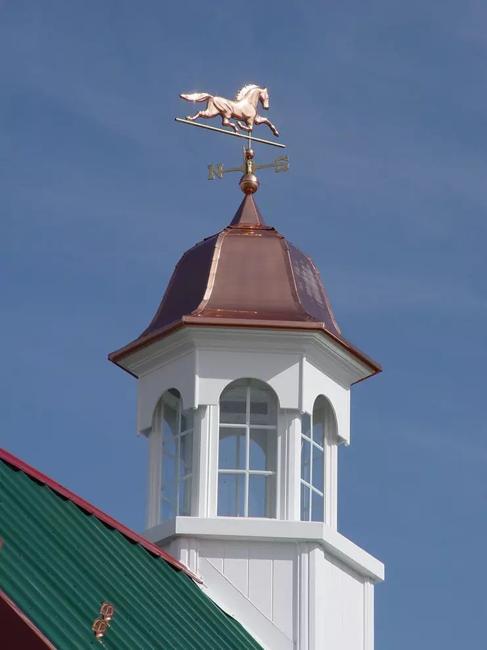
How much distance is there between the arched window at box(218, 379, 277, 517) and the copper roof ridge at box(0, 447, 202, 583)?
5.44ft

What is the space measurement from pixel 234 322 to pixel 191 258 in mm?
1939

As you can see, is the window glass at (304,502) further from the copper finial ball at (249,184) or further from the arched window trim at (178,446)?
the copper finial ball at (249,184)

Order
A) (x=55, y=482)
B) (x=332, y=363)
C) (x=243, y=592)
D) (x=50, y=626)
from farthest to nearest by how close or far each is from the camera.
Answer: (x=332, y=363), (x=243, y=592), (x=55, y=482), (x=50, y=626)

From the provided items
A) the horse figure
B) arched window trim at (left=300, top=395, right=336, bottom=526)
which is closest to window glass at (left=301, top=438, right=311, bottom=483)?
arched window trim at (left=300, top=395, right=336, bottom=526)

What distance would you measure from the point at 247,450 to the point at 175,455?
119cm

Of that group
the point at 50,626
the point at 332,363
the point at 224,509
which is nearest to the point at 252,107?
the point at 332,363

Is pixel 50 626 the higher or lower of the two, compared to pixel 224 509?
lower

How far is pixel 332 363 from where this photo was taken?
95.6 feet

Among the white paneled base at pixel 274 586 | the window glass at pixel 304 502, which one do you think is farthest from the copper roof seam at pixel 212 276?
the white paneled base at pixel 274 586

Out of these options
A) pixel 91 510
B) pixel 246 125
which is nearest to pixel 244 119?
pixel 246 125

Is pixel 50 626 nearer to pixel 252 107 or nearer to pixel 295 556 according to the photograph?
pixel 295 556

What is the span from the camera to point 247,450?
28.5 metres

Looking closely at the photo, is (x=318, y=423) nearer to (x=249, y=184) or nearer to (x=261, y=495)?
(x=261, y=495)

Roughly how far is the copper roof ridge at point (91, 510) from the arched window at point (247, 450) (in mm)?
1658
